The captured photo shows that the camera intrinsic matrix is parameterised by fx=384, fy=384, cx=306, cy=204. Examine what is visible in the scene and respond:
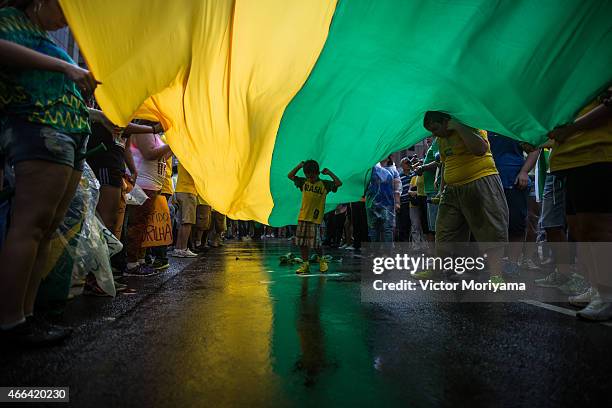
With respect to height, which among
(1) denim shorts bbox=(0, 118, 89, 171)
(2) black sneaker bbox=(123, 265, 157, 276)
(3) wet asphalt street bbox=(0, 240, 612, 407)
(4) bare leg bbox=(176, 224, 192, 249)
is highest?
(1) denim shorts bbox=(0, 118, 89, 171)

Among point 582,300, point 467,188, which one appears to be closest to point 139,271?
point 467,188

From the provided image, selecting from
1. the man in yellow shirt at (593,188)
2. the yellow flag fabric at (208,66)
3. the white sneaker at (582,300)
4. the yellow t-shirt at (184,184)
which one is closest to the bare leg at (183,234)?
the yellow t-shirt at (184,184)

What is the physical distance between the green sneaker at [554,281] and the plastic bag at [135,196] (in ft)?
13.2

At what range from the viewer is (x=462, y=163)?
3.27 metres

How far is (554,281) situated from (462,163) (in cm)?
158

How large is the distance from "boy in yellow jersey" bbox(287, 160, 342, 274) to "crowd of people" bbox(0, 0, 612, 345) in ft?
0.05

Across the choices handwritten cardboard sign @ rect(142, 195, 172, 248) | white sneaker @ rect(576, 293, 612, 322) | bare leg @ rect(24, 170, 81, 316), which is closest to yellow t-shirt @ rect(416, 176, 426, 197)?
handwritten cardboard sign @ rect(142, 195, 172, 248)

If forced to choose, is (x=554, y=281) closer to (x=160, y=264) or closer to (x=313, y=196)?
(x=313, y=196)

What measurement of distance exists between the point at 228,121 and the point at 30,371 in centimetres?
202

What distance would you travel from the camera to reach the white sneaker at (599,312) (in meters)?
2.24

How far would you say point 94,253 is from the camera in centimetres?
236

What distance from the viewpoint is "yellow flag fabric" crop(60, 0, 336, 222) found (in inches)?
77.6

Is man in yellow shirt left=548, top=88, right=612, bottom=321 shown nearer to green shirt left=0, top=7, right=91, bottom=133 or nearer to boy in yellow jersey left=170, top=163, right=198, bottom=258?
green shirt left=0, top=7, right=91, bottom=133

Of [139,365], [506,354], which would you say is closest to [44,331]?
[139,365]
